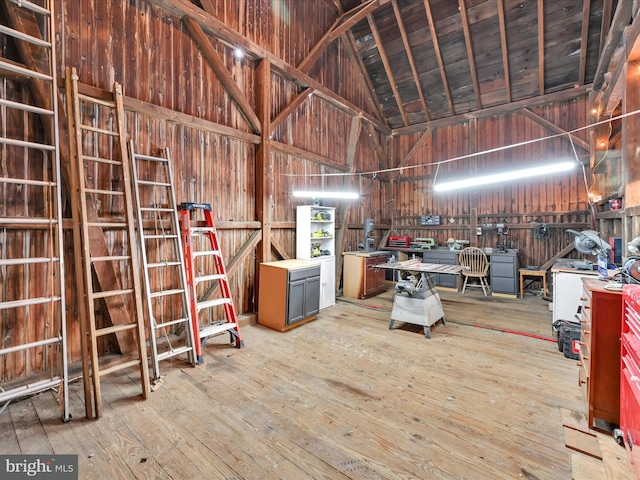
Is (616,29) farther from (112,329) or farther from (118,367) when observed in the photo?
(118,367)

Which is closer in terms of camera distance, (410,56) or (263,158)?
(263,158)

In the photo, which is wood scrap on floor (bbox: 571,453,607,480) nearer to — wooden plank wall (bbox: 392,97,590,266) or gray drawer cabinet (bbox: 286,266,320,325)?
gray drawer cabinet (bbox: 286,266,320,325)

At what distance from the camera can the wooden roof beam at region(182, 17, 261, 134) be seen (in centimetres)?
361

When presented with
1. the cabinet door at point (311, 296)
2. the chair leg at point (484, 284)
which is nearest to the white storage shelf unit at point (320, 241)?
the cabinet door at point (311, 296)

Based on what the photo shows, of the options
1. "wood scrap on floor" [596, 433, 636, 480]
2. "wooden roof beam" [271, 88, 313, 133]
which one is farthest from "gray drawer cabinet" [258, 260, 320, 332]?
"wood scrap on floor" [596, 433, 636, 480]

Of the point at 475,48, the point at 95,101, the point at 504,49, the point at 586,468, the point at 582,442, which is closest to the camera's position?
the point at 586,468

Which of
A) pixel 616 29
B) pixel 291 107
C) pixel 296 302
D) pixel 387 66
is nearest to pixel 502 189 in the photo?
pixel 616 29

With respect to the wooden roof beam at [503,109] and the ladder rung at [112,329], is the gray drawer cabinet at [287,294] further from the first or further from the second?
the wooden roof beam at [503,109]

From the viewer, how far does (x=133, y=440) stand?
188 cm

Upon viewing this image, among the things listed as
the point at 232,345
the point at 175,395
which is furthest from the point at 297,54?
the point at 175,395

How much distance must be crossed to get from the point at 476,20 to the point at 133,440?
7.96 m

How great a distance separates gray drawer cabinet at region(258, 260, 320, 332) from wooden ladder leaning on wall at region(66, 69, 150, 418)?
163cm

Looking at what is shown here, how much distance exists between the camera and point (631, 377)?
1394 millimetres

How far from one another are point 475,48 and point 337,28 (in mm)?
2963
